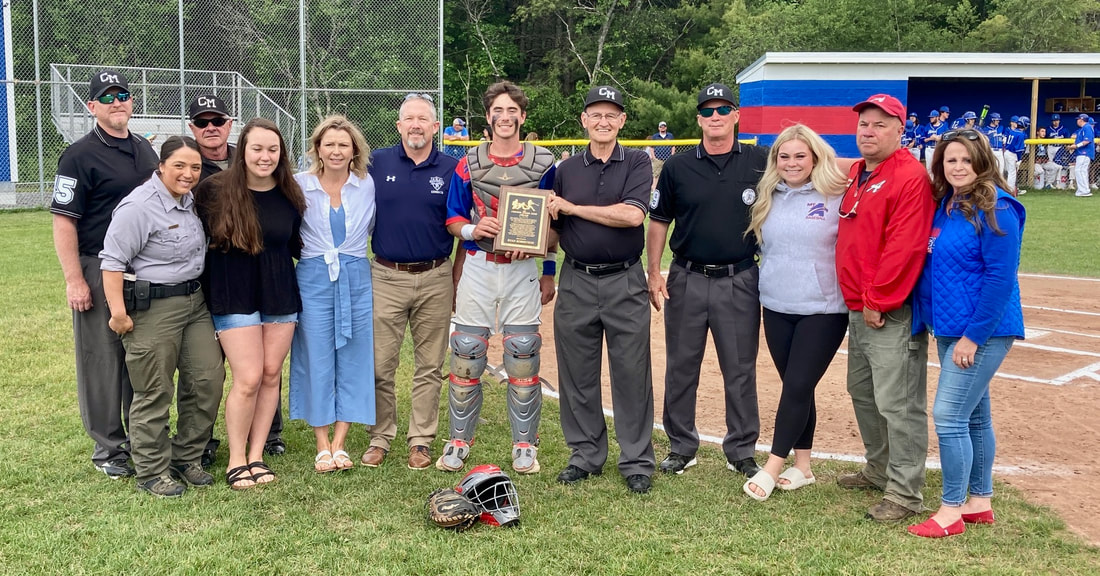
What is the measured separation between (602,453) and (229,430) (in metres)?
2.05

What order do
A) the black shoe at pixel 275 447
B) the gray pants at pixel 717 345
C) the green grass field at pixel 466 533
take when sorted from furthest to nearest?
the black shoe at pixel 275 447 → the gray pants at pixel 717 345 → the green grass field at pixel 466 533

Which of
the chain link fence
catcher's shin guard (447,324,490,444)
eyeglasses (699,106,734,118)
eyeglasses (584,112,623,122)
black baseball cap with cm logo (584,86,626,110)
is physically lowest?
catcher's shin guard (447,324,490,444)

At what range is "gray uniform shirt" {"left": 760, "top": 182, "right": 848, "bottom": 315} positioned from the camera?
4.68 metres

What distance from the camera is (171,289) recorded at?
15.4 feet

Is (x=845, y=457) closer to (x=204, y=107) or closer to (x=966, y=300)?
(x=966, y=300)

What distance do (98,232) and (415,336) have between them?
181 cm

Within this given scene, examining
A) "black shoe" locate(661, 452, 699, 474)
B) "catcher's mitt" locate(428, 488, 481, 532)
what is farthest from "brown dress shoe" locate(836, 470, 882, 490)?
"catcher's mitt" locate(428, 488, 481, 532)

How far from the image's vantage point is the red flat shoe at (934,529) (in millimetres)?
4285

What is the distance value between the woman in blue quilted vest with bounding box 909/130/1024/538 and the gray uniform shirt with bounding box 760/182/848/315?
0.46m

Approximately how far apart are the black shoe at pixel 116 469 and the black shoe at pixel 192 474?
0.85ft

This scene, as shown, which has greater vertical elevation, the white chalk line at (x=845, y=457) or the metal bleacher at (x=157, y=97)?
the metal bleacher at (x=157, y=97)

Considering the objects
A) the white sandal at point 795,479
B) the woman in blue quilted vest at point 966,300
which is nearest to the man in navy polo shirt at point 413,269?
the white sandal at point 795,479

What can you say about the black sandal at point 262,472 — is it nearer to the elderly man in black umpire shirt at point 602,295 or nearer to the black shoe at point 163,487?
the black shoe at point 163,487

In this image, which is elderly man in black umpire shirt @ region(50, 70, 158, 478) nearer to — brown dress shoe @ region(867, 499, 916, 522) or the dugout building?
brown dress shoe @ region(867, 499, 916, 522)
